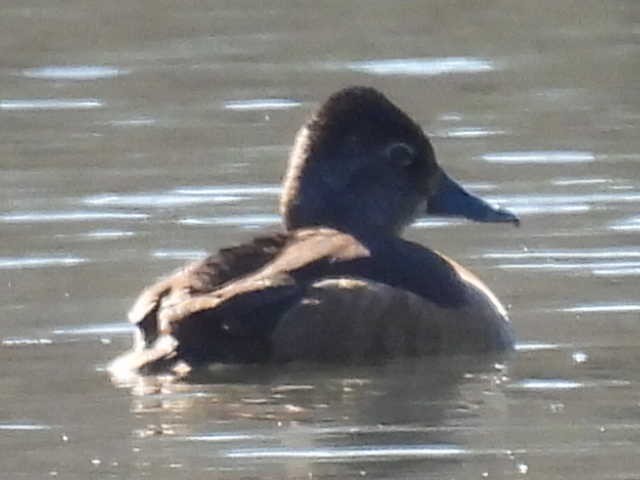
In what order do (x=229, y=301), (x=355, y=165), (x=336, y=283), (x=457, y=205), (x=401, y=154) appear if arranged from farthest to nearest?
A: (x=457, y=205)
(x=401, y=154)
(x=355, y=165)
(x=336, y=283)
(x=229, y=301)

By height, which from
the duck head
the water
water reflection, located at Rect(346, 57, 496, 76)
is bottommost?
the water

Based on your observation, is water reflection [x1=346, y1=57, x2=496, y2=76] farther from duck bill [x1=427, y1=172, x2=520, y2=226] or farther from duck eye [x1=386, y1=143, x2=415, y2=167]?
duck eye [x1=386, y1=143, x2=415, y2=167]

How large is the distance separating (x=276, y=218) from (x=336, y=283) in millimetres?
2865

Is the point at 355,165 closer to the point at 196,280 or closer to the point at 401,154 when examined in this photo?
the point at 401,154

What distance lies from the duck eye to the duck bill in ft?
0.88

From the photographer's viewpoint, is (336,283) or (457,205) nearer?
(336,283)

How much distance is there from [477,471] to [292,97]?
7.67 meters

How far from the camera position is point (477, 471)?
9289 millimetres

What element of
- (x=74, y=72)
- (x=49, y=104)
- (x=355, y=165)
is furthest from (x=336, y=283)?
(x=74, y=72)

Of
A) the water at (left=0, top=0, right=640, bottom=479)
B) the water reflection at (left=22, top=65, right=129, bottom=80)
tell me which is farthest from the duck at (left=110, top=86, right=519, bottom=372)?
the water reflection at (left=22, top=65, right=129, bottom=80)

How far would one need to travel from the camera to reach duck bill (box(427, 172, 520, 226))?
12.3 m

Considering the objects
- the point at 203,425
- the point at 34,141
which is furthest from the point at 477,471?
the point at 34,141

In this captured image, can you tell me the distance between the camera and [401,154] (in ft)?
39.4

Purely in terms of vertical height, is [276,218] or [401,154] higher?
[401,154]
